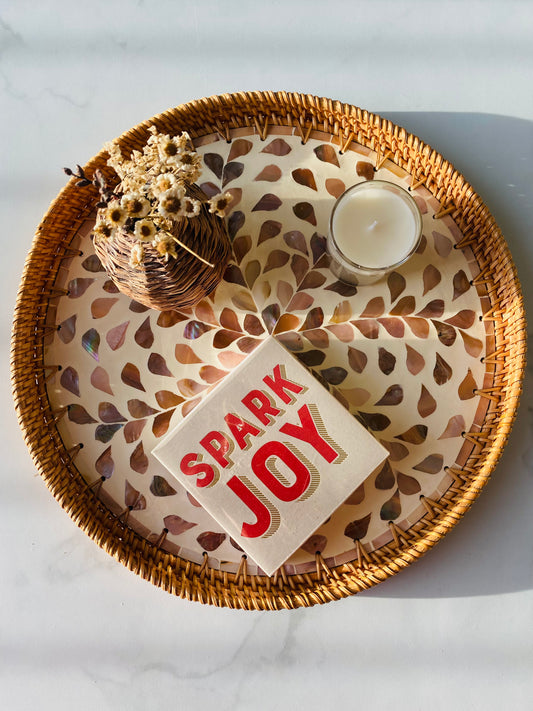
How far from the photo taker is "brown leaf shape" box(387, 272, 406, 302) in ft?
2.63

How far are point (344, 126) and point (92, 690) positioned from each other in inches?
33.8

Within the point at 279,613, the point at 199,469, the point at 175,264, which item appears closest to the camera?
the point at 175,264

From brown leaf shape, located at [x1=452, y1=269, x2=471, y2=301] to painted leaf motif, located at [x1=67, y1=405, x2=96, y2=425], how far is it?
516 mm

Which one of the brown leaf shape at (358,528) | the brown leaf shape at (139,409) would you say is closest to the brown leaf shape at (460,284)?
the brown leaf shape at (358,528)

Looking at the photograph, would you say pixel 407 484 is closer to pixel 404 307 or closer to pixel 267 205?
pixel 404 307

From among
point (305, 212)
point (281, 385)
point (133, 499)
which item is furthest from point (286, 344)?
point (133, 499)

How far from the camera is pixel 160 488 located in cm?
79

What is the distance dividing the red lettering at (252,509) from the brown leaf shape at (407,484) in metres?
0.18

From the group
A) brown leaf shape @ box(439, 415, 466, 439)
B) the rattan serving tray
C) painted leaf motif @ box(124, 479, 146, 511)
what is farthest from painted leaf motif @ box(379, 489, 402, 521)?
painted leaf motif @ box(124, 479, 146, 511)

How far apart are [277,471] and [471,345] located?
31 cm

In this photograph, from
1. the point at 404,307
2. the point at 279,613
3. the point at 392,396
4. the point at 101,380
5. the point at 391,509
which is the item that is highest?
the point at 404,307

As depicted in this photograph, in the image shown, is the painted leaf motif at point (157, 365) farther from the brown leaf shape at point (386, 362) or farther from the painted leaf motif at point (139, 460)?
the brown leaf shape at point (386, 362)

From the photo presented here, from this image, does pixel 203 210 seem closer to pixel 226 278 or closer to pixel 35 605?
pixel 226 278
